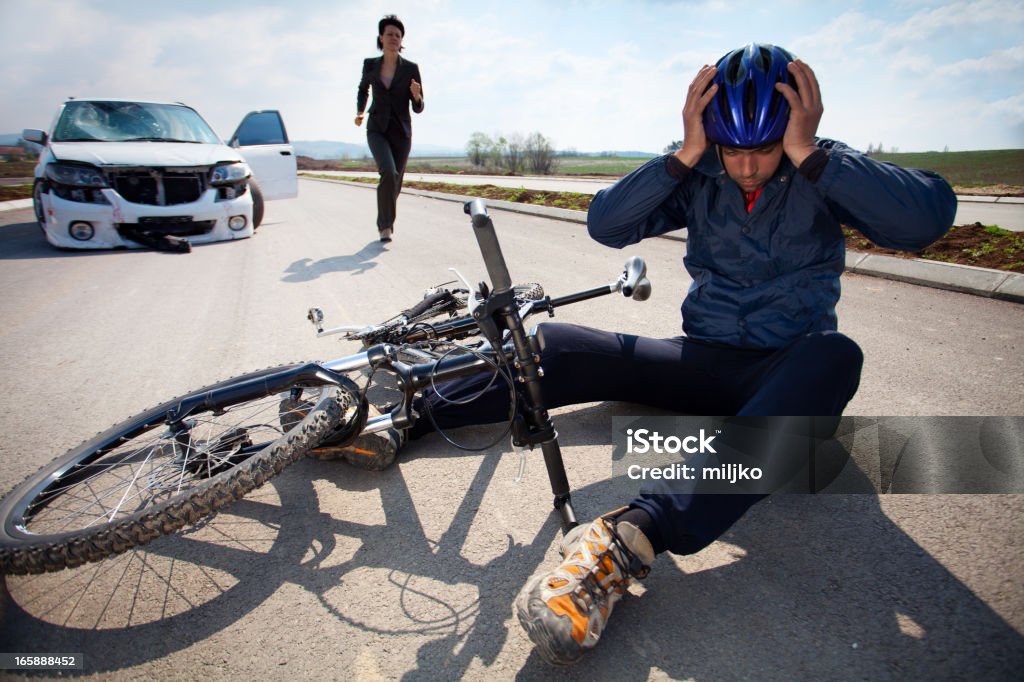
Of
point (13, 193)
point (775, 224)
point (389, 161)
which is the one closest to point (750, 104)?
point (775, 224)

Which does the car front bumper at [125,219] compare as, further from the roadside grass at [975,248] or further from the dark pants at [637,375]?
the roadside grass at [975,248]

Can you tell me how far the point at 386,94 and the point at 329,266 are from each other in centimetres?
273

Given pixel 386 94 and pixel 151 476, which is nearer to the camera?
pixel 151 476

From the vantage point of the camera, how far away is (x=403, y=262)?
6.55 m

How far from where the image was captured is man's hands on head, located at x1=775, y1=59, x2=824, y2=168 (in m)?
2.10

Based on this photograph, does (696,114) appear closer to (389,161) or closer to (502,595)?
(502,595)

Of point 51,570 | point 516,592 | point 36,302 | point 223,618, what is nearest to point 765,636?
point 516,592

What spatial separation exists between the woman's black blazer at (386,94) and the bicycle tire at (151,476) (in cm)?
626

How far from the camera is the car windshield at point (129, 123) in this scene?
7773mm

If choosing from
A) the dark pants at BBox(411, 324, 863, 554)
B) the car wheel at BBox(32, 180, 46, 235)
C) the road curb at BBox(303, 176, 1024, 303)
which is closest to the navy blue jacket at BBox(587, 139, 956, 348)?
the dark pants at BBox(411, 324, 863, 554)

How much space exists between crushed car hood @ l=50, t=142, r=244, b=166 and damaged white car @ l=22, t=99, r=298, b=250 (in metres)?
0.01

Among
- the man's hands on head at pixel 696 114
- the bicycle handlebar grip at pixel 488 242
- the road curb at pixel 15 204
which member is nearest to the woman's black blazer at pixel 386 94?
the man's hands on head at pixel 696 114

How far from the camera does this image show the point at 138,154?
24.3 ft

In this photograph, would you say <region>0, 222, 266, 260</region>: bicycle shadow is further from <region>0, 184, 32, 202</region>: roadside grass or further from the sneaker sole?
the sneaker sole
